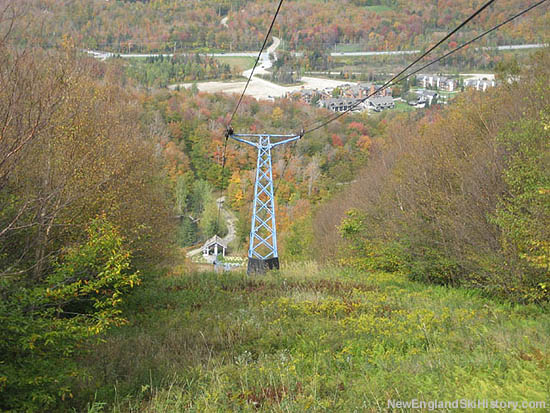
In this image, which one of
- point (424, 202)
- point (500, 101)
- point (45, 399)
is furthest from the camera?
point (500, 101)

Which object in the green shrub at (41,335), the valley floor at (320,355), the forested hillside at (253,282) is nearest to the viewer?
the valley floor at (320,355)

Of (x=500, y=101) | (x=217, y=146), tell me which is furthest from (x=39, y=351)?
(x=217, y=146)

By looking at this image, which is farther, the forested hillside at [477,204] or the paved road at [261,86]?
the paved road at [261,86]

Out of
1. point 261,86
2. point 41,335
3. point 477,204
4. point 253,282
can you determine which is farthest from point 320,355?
point 261,86

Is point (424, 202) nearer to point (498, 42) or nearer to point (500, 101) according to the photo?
point (500, 101)

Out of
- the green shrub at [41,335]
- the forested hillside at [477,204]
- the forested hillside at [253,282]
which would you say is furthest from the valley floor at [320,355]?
the forested hillside at [477,204]

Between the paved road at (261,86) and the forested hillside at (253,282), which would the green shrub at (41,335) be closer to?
the forested hillside at (253,282)

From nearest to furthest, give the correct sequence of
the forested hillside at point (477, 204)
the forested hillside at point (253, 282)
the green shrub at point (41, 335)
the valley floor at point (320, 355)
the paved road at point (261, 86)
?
the valley floor at point (320, 355), the green shrub at point (41, 335), the forested hillside at point (253, 282), the forested hillside at point (477, 204), the paved road at point (261, 86)

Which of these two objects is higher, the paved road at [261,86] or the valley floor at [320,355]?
the paved road at [261,86]
